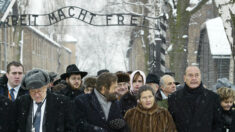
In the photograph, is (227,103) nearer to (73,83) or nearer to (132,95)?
(132,95)

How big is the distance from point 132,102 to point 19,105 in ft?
6.93

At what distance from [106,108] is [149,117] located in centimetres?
67

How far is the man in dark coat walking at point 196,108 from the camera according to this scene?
6.88m

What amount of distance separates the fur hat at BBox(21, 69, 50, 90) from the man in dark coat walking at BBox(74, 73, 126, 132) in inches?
28.6

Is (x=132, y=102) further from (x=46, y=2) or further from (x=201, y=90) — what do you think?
(x=46, y=2)

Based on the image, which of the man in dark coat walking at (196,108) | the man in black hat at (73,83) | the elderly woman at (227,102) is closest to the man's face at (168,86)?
the elderly woman at (227,102)

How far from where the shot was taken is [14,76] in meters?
7.39

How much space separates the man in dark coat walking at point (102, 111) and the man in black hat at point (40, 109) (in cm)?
29

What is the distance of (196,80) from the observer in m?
6.87

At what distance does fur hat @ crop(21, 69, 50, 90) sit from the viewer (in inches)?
229

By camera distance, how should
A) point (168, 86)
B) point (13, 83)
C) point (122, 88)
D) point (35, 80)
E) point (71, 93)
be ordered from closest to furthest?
point (35, 80) → point (13, 83) → point (122, 88) → point (168, 86) → point (71, 93)

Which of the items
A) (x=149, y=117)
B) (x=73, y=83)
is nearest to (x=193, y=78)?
(x=149, y=117)

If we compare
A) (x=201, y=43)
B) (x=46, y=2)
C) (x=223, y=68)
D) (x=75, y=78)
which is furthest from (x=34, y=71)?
(x=46, y=2)

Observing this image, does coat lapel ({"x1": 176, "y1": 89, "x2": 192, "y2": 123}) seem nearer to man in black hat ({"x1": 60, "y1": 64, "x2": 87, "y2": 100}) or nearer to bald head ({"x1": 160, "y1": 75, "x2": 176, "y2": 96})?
bald head ({"x1": 160, "y1": 75, "x2": 176, "y2": 96})
